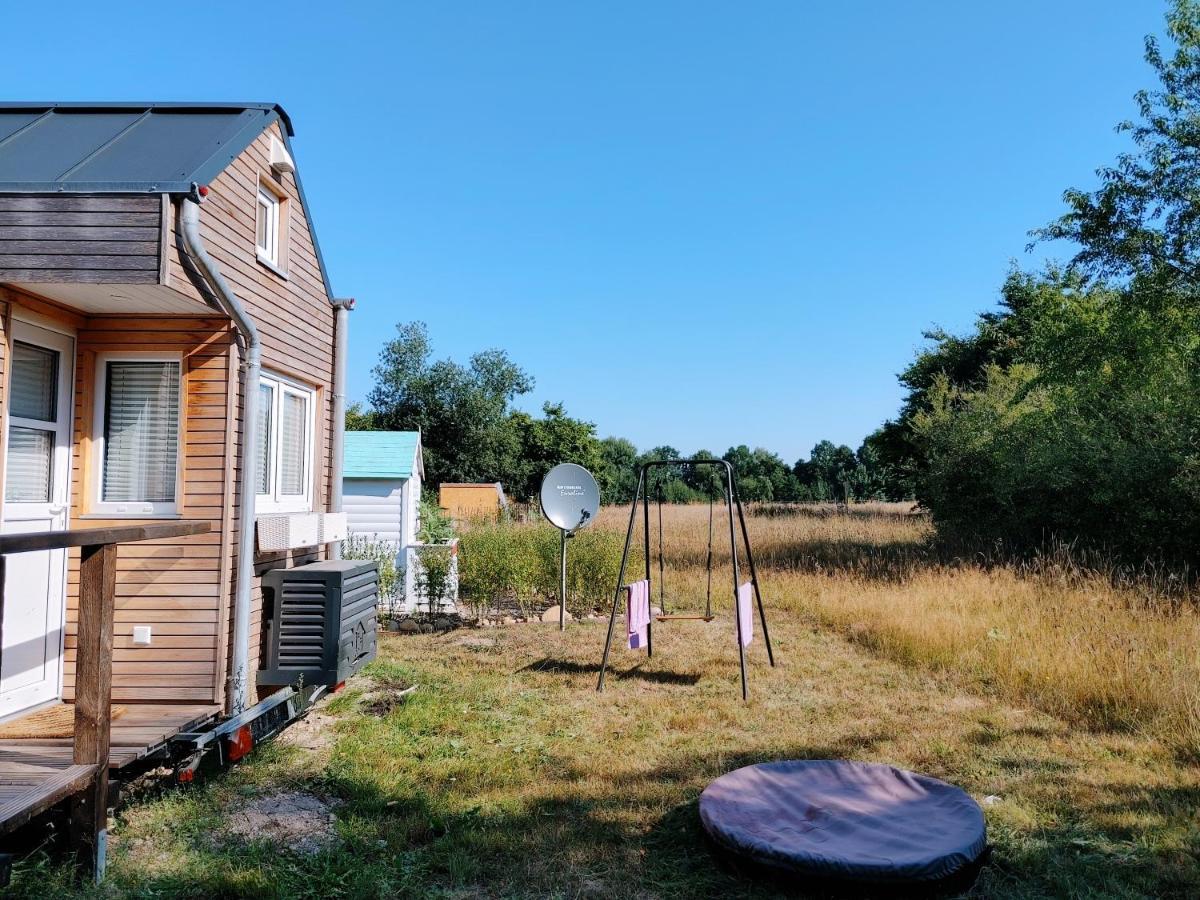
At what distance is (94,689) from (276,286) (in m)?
3.26

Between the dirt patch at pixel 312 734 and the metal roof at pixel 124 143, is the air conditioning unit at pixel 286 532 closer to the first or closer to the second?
the dirt patch at pixel 312 734

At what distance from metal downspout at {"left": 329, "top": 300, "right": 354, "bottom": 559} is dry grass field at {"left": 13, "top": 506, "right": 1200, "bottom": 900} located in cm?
169

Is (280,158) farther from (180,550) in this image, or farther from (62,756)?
(62,756)

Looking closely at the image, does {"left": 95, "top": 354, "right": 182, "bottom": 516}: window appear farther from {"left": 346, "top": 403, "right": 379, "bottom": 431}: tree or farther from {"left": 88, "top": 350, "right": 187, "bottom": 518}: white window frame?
{"left": 346, "top": 403, "right": 379, "bottom": 431}: tree

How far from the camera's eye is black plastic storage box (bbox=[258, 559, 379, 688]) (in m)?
5.29

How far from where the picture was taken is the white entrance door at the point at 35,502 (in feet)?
14.2

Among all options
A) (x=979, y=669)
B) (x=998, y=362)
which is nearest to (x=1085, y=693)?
(x=979, y=669)

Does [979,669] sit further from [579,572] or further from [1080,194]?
[1080,194]

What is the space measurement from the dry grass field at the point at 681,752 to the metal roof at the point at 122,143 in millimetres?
3408

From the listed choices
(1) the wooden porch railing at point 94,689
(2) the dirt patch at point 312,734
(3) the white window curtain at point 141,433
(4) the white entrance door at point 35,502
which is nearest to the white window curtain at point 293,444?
(3) the white window curtain at point 141,433

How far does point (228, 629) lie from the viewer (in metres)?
4.81

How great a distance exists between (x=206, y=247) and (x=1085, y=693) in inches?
278

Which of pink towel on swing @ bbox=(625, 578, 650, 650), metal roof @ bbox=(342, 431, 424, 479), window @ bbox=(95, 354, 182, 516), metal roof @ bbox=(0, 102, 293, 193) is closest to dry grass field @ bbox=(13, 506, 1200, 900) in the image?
pink towel on swing @ bbox=(625, 578, 650, 650)

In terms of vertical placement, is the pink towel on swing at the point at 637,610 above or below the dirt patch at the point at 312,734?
above
